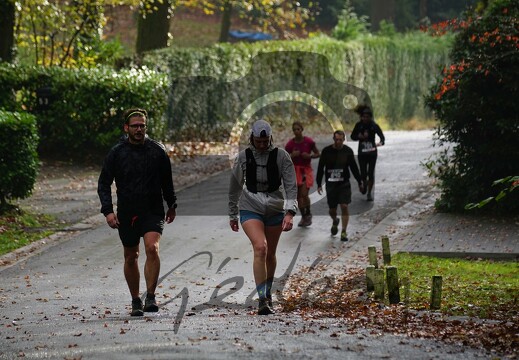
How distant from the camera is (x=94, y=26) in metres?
29.3

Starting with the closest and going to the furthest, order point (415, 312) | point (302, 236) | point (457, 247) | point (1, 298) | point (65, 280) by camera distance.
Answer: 1. point (415, 312)
2. point (1, 298)
3. point (65, 280)
4. point (457, 247)
5. point (302, 236)

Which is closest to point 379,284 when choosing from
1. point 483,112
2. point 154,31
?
point 483,112

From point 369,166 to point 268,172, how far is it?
1018 centimetres

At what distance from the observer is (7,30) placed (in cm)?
2494

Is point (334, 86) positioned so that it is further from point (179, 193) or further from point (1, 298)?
point (1, 298)

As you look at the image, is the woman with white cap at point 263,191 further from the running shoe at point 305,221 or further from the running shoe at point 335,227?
the running shoe at point 305,221

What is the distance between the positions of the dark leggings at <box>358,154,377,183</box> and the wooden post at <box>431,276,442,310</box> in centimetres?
972

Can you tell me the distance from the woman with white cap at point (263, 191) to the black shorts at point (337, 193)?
21.2 ft

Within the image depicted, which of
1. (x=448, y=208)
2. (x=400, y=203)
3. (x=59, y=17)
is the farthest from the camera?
(x=59, y=17)

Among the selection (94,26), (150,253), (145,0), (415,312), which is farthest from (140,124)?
(94,26)

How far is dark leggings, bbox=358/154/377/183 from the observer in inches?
817

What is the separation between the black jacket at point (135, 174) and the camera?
10.6 m

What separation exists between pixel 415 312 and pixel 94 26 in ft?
66.4

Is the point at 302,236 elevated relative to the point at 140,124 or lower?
lower
